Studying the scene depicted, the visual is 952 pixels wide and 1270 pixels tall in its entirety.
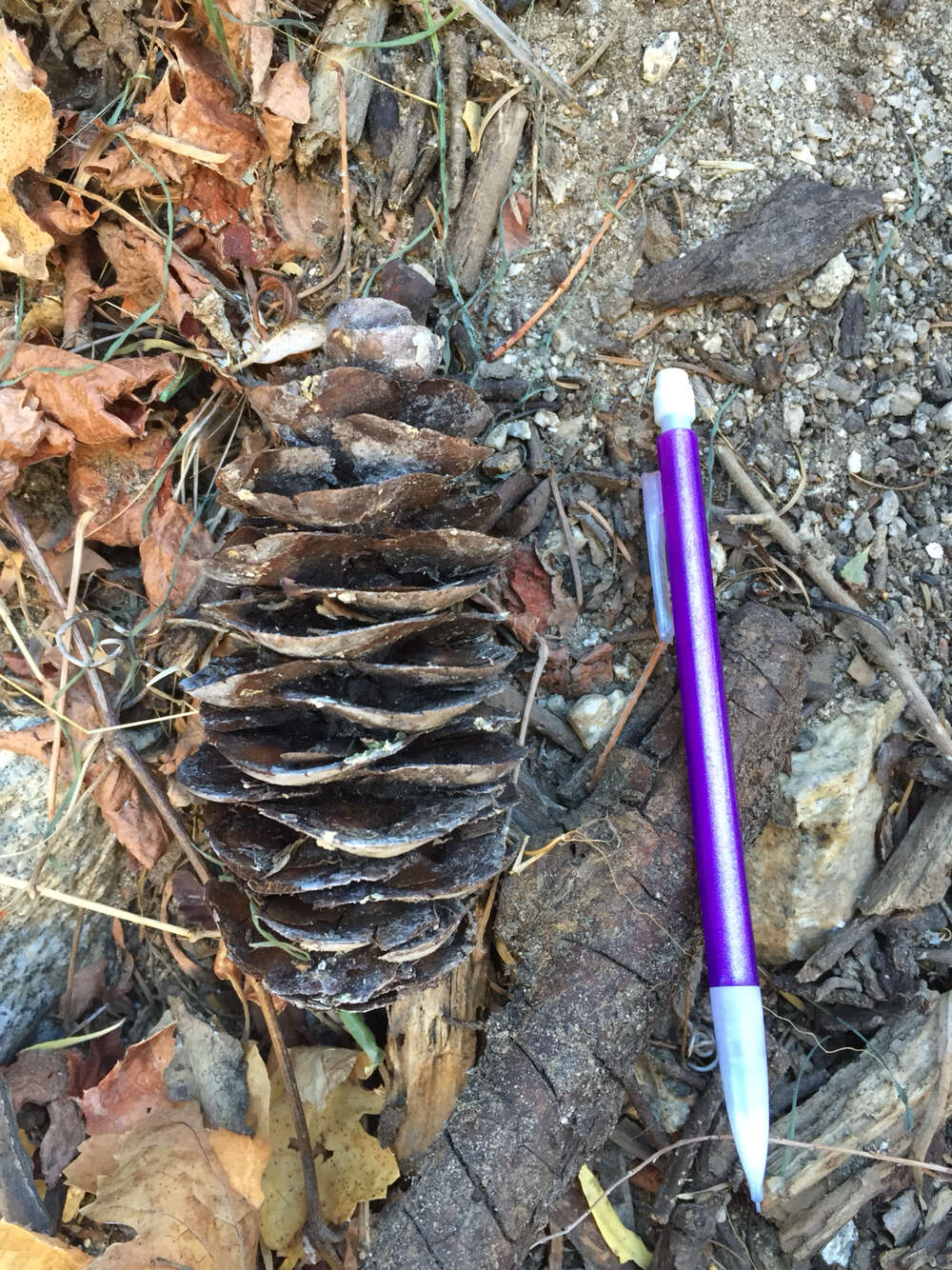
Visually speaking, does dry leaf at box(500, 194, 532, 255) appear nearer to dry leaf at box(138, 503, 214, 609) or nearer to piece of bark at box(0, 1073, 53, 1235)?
dry leaf at box(138, 503, 214, 609)

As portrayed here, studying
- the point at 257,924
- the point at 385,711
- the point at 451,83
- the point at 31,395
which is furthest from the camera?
the point at 451,83

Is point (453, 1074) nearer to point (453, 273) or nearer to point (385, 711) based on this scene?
point (385, 711)

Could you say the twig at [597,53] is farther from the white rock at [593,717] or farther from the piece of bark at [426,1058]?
the piece of bark at [426,1058]

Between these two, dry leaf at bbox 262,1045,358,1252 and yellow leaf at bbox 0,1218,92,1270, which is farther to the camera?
dry leaf at bbox 262,1045,358,1252

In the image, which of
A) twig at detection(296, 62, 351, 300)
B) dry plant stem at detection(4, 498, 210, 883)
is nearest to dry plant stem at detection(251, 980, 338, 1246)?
dry plant stem at detection(4, 498, 210, 883)

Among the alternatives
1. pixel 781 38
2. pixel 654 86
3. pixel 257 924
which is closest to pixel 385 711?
pixel 257 924

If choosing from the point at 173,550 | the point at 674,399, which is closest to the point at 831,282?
the point at 674,399
